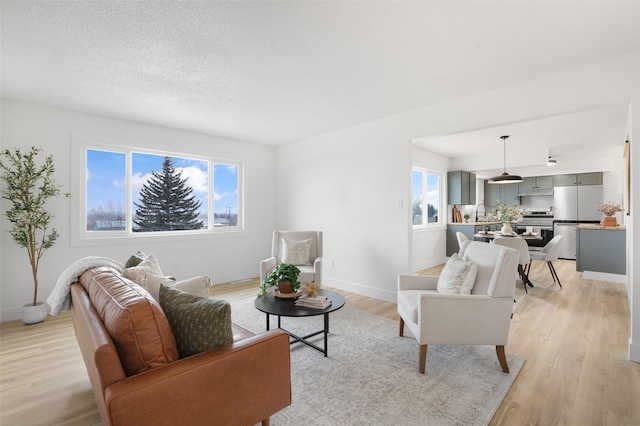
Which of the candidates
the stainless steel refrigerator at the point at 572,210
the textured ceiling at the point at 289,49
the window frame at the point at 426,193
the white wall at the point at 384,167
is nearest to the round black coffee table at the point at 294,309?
the white wall at the point at 384,167

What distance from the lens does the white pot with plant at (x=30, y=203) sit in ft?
10.6

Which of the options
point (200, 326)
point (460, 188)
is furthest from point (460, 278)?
point (460, 188)

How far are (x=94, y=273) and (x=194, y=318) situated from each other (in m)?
0.98

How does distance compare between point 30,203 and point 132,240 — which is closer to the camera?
point 30,203

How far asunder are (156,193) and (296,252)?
92.8 inches

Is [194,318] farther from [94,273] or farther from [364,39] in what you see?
[364,39]

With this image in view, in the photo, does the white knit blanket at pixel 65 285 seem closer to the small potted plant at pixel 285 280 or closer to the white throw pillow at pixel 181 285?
the white throw pillow at pixel 181 285

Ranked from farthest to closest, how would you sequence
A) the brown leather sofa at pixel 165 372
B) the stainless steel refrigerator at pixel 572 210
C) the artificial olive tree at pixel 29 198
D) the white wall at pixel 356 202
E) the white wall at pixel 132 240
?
1. the stainless steel refrigerator at pixel 572 210
2. the white wall at pixel 356 202
3. the white wall at pixel 132 240
4. the artificial olive tree at pixel 29 198
5. the brown leather sofa at pixel 165 372

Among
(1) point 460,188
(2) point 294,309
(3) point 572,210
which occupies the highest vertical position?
(1) point 460,188

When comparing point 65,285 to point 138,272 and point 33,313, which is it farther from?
point 33,313

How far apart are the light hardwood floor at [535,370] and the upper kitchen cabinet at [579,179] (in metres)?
4.06

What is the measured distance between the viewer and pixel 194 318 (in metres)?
1.35

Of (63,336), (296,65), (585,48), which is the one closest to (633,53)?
Result: (585,48)

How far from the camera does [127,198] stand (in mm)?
4266
